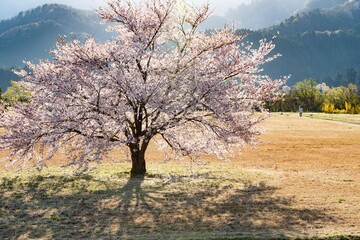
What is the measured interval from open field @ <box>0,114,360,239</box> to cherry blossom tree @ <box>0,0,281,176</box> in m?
1.93

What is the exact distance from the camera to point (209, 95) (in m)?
20.5

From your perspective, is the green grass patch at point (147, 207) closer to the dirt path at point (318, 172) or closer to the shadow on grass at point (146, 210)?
the shadow on grass at point (146, 210)

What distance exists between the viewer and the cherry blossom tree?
20.1 meters

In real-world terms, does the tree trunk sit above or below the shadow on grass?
above

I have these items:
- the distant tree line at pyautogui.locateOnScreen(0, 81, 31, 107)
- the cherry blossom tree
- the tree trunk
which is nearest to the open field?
the tree trunk

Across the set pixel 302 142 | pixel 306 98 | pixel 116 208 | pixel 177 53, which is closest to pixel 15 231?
pixel 116 208

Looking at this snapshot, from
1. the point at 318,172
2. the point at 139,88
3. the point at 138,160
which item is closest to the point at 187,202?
the point at 139,88

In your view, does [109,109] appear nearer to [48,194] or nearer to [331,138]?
[48,194]

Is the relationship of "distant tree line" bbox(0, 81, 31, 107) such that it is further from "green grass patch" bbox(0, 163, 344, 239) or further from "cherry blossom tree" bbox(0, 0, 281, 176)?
"green grass patch" bbox(0, 163, 344, 239)

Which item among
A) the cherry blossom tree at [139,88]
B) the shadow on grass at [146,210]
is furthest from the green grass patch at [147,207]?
the cherry blossom tree at [139,88]

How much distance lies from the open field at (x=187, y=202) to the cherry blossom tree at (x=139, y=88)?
193cm

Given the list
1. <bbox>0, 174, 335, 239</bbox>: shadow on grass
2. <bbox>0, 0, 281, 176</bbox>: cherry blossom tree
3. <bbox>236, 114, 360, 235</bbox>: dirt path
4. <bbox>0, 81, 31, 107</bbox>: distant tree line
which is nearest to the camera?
<bbox>0, 174, 335, 239</bbox>: shadow on grass

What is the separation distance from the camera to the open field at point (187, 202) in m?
13.8

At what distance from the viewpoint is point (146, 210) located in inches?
650
